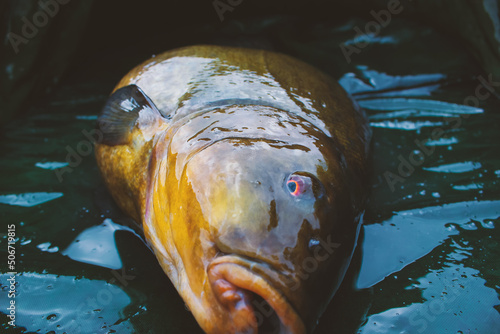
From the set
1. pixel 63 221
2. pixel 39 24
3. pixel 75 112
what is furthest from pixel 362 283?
pixel 39 24

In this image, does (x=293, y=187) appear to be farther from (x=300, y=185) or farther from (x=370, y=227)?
(x=370, y=227)

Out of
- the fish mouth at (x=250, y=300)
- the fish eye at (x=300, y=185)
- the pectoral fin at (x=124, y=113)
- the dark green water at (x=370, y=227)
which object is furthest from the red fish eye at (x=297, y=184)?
the pectoral fin at (x=124, y=113)

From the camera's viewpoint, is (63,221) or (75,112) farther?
(75,112)

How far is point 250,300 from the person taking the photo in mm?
1521

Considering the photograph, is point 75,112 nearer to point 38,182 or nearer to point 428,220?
A: point 38,182

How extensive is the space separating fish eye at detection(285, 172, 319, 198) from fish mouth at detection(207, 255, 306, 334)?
0.32 metres

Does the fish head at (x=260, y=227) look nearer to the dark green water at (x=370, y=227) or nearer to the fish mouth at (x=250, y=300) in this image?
the fish mouth at (x=250, y=300)

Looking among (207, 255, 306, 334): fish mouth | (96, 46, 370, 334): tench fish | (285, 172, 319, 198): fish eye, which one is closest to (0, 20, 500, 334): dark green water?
(96, 46, 370, 334): tench fish

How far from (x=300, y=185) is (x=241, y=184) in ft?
0.74

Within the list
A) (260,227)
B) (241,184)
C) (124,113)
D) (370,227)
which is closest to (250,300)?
(260,227)

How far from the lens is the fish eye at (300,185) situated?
168 centimetres

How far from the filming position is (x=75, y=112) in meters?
3.63

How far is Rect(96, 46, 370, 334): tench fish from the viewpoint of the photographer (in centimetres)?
156

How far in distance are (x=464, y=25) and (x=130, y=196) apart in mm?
3341
